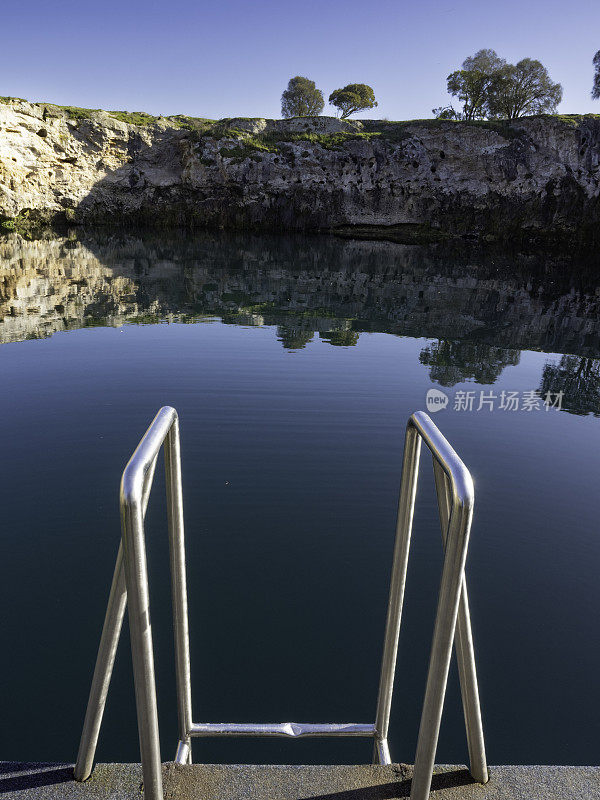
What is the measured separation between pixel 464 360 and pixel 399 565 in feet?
35.3

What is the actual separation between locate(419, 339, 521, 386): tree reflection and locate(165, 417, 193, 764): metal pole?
29.1 ft

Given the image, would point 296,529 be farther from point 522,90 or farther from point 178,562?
point 522,90

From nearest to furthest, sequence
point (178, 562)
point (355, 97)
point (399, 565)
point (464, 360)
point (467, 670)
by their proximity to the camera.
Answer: point (467, 670), point (178, 562), point (399, 565), point (464, 360), point (355, 97)

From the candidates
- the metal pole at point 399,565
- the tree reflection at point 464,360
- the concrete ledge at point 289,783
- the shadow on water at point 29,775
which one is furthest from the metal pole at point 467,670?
the tree reflection at point 464,360

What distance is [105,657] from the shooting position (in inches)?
72.6

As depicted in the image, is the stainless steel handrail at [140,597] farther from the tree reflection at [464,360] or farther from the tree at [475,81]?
the tree at [475,81]

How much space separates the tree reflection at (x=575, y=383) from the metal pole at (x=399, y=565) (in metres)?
7.88

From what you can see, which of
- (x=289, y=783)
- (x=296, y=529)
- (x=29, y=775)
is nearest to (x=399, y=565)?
(x=289, y=783)

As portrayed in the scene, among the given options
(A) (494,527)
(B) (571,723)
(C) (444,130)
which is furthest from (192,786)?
(C) (444,130)

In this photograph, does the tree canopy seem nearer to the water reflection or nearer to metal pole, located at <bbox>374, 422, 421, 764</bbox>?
the water reflection

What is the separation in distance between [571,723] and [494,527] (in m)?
2.32

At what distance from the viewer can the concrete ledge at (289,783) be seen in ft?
6.43

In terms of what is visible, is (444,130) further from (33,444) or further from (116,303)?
(33,444)

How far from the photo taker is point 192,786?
200 centimetres
